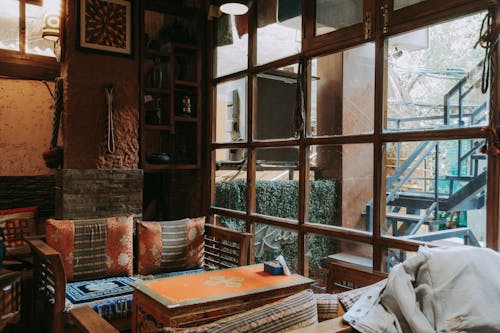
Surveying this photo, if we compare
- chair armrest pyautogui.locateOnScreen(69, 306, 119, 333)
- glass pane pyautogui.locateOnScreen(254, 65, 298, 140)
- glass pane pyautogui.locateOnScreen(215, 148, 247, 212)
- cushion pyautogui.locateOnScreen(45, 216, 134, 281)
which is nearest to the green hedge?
glass pane pyautogui.locateOnScreen(215, 148, 247, 212)

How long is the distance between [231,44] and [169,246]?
71.8 inches

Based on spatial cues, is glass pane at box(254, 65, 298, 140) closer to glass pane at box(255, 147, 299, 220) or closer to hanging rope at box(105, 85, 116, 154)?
glass pane at box(255, 147, 299, 220)

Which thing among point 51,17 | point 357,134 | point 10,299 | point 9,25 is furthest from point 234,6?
point 10,299

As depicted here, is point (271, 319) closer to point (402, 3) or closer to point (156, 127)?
point (402, 3)

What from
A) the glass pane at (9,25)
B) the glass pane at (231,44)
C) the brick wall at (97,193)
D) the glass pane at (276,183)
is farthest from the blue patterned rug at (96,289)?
the glass pane at (9,25)

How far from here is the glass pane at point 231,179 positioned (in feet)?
11.6

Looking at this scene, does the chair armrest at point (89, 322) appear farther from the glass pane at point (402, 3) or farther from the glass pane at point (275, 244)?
the glass pane at point (402, 3)

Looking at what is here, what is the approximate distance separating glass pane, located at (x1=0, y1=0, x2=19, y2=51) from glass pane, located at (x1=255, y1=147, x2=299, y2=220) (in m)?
2.81

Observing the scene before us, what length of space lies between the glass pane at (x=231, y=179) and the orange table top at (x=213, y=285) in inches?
46.7

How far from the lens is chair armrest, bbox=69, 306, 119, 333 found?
1555mm

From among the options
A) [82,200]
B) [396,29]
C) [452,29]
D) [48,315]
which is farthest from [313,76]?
[48,315]

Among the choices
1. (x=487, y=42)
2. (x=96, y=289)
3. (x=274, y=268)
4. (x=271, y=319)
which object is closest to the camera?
(x=271, y=319)

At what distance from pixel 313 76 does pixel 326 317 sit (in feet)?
6.00

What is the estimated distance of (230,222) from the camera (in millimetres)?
3652
